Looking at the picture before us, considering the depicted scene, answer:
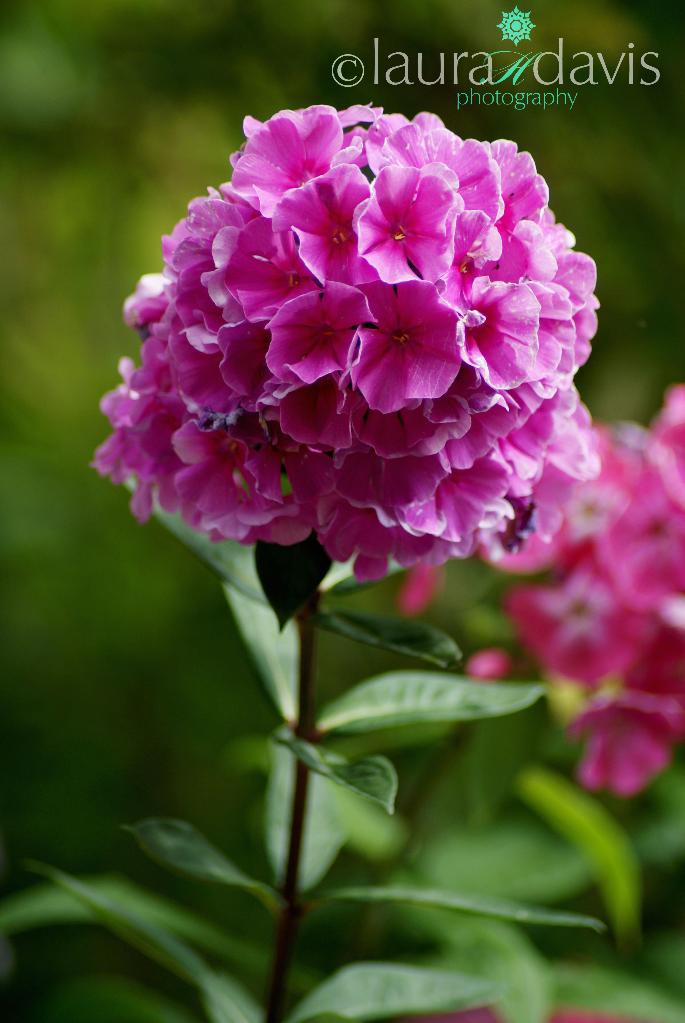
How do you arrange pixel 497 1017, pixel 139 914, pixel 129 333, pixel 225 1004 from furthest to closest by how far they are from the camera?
pixel 129 333
pixel 497 1017
pixel 139 914
pixel 225 1004

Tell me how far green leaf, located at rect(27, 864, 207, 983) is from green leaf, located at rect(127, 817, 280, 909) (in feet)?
0.16

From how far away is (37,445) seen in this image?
5.84 ft

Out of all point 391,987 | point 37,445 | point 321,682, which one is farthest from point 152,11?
point 391,987

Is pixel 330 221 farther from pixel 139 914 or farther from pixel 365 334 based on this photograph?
pixel 139 914

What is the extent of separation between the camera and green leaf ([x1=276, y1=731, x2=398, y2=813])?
476mm

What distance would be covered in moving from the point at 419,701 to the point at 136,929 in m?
0.21

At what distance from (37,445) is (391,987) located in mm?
1331

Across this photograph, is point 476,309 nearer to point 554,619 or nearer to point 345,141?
point 345,141

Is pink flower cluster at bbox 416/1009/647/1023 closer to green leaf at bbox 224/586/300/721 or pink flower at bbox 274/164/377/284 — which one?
green leaf at bbox 224/586/300/721

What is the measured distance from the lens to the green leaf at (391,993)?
60 centimetres

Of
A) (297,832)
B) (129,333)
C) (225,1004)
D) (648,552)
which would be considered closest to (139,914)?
(225,1004)

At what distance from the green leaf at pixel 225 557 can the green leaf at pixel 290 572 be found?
0.06 metres

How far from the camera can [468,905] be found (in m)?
0.56

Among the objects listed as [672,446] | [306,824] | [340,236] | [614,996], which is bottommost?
[614,996]
